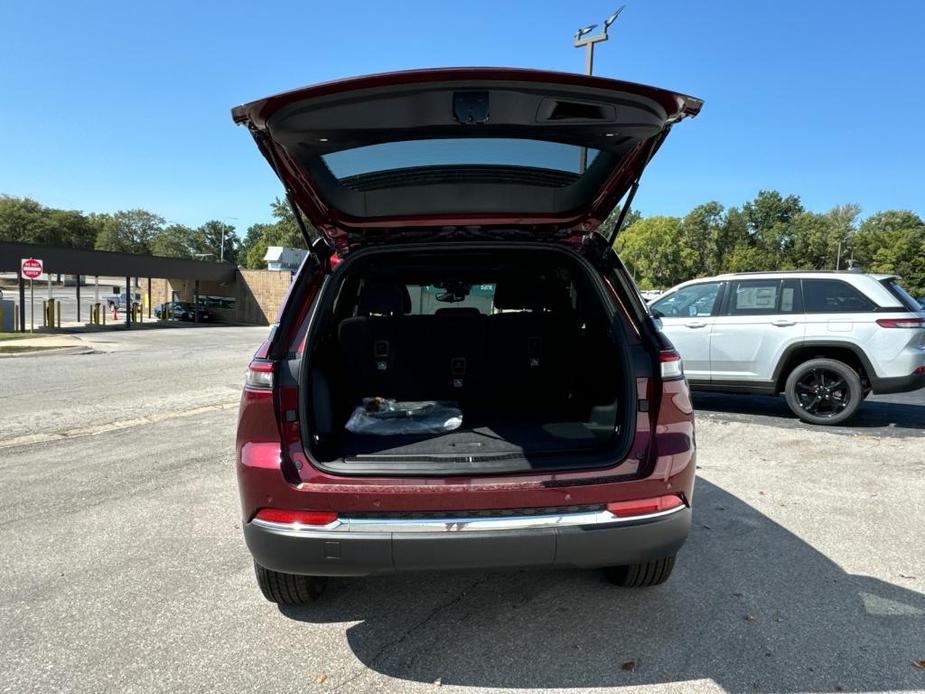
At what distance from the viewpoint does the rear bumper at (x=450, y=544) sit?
2.07 metres

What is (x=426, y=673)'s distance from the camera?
2.22m

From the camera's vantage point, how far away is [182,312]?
118 ft

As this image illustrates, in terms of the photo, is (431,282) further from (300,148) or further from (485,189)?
(300,148)

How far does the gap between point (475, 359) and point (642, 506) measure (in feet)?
4.72

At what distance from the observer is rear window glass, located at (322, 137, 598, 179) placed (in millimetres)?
2287

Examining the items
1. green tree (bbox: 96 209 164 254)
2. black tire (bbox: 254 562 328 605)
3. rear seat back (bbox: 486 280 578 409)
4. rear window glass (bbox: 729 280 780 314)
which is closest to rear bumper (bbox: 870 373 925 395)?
rear window glass (bbox: 729 280 780 314)

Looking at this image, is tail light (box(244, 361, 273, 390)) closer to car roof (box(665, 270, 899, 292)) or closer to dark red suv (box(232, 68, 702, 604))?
dark red suv (box(232, 68, 702, 604))

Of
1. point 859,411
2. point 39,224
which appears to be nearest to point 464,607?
point 859,411

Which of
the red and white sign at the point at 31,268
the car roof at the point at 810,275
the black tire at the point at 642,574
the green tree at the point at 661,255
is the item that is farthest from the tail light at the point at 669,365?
the green tree at the point at 661,255

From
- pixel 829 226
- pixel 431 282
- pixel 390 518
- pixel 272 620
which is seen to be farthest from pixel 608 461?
pixel 829 226

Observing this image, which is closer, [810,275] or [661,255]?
[810,275]

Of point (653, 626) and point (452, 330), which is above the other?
point (452, 330)

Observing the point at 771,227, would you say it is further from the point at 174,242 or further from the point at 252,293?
the point at 174,242

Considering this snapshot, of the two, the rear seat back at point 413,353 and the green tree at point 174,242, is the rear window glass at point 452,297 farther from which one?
the green tree at point 174,242
